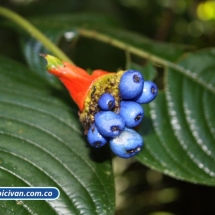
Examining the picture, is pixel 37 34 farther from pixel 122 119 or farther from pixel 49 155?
pixel 122 119

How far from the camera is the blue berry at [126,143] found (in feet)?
3.39

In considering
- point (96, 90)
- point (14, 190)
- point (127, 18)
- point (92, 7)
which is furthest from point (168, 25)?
point (14, 190)

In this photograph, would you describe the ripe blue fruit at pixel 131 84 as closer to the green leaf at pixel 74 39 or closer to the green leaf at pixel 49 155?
the green leaf at pixel 49 155

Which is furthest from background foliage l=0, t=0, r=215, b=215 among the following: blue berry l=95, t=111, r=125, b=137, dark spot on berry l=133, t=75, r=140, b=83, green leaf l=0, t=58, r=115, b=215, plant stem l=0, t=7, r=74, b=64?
dark spot on berry l=133, t=75, r=140, b=83

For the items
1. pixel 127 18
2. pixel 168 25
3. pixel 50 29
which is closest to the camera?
pixel 50 29

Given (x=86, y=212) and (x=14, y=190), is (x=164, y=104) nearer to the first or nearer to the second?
(x=86, y=212)

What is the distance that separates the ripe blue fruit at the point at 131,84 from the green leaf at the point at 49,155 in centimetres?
35

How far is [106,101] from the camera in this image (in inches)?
40.3

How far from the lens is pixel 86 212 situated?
3.84 ft

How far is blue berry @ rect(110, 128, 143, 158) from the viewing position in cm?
103

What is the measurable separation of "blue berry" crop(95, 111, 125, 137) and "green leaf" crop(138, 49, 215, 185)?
0.43m

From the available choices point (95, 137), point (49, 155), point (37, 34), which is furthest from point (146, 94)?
point (37, 34)

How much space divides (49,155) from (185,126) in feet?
1.88

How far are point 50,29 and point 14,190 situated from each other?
43.5 inches
